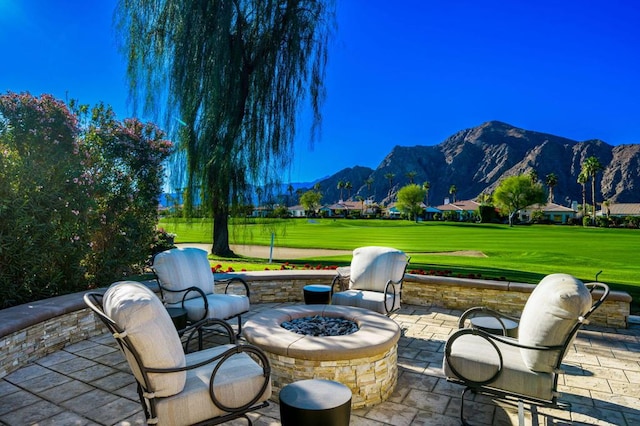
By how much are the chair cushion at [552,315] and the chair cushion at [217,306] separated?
3.13 metres

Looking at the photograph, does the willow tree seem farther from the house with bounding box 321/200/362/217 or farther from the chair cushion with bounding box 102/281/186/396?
the house with bounding box 321/200/362/217

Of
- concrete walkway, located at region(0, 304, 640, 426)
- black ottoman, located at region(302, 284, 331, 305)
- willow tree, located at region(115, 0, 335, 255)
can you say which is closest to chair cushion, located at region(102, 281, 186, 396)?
concrete walkway, located at region(0, 304, 640, 426)

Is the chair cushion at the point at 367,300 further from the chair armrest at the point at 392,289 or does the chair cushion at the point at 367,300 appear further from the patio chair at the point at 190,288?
the patio chair at the point at 190,288

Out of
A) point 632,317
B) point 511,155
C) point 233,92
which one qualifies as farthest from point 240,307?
point 511,155

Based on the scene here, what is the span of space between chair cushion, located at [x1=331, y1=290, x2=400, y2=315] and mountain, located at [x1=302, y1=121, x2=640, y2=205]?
11627cm

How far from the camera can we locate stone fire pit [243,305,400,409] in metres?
3.05

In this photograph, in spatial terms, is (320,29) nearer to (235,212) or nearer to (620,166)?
(235,212)

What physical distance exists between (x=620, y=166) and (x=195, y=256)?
166m

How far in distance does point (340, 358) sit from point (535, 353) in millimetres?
1402

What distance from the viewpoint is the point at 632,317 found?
573cm

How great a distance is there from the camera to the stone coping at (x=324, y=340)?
3021 millimetres

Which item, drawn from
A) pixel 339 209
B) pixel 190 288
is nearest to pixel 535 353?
pixel 190 288

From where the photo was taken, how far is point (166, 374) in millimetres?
2152

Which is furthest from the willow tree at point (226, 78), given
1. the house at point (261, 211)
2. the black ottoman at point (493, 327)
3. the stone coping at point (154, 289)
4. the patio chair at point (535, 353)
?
the patio chair at point (535, 353)
